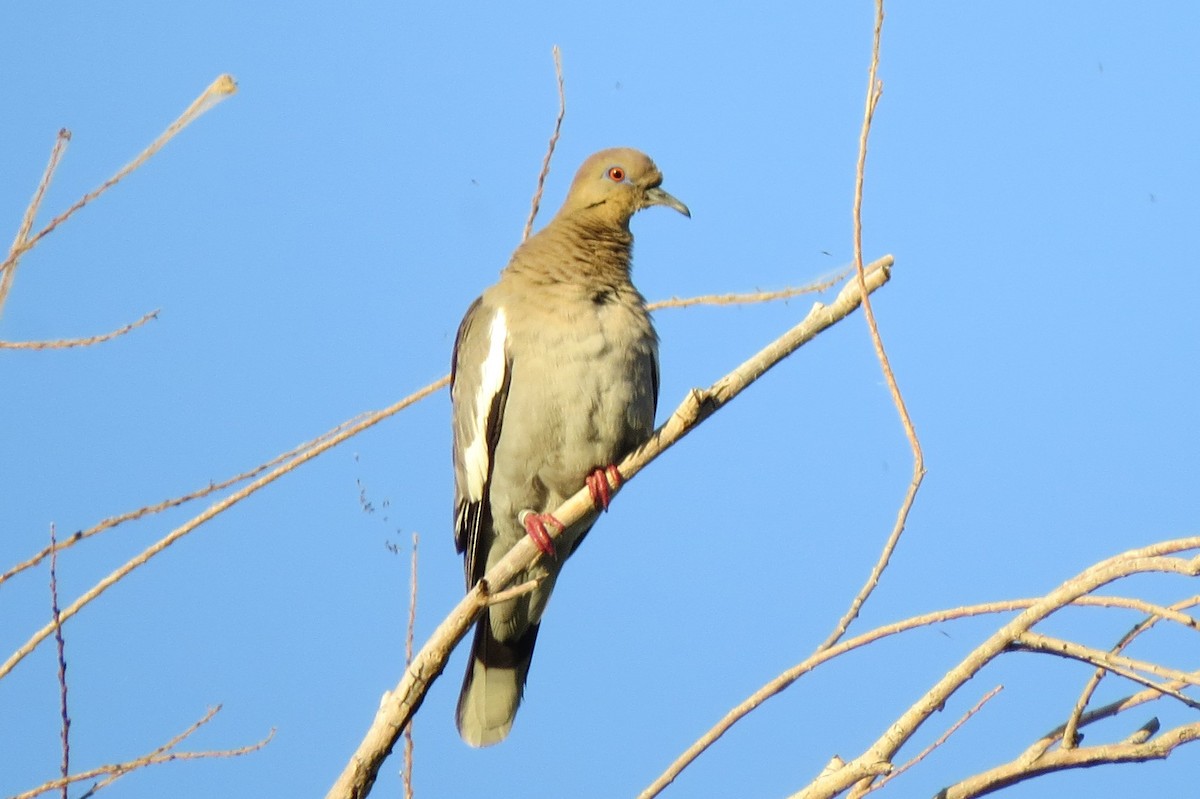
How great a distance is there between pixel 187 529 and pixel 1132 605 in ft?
5.72

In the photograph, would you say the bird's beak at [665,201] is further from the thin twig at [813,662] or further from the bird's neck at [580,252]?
the thin twig at [813,662]

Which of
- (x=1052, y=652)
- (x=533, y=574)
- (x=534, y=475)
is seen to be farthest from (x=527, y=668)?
(x=1052, y=652)

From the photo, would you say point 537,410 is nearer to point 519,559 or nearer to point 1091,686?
point 519,559

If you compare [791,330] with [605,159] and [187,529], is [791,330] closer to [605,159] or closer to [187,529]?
[187,529]

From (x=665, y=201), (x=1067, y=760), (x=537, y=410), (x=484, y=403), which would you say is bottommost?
(x=1067, y=760)

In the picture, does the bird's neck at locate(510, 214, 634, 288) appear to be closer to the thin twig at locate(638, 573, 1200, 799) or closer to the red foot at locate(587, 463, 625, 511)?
the red foot at locate(587, 463, 625, 511)

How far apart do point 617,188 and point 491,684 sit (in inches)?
68.5

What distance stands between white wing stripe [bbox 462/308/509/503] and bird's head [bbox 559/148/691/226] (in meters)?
0.64

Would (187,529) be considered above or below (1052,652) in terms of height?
above

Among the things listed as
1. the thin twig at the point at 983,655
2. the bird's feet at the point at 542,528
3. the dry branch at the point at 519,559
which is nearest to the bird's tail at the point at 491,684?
the bird's feet at the point at 542,528

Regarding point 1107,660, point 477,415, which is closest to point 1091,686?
point 1107,660

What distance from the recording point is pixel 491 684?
4.44 meters

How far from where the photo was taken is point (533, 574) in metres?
4.54

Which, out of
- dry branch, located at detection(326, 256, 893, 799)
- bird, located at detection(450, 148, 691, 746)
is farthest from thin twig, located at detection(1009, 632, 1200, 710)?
bird, located at detection(450, 148, 691, 746)
